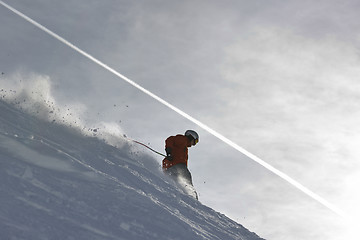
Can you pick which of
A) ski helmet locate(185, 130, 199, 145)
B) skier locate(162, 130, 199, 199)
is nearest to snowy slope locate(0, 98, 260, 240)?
skier locate(162, 130, 199, 199)

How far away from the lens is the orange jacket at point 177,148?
47.1 ft

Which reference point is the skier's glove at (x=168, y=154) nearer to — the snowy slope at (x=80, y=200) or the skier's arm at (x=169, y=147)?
the skier's arm at (x=169, y=147)

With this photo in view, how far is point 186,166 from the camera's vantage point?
47.6ft

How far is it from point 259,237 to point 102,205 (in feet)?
18.1

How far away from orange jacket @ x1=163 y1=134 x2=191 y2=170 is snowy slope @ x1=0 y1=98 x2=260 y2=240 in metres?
3.45

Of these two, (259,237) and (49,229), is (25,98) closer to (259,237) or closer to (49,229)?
(259,237)

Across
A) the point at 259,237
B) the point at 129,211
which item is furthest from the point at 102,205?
the point at 259,237

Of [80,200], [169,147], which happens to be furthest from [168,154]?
[80,200]

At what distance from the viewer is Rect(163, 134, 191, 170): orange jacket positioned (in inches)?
565

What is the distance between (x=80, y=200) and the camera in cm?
675

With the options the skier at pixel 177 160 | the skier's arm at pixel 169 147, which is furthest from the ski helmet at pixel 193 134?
the skier's arm at pixel 169 147

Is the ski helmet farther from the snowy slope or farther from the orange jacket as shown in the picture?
the snowy slope

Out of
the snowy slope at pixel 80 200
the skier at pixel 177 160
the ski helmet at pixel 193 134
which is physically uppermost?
the ski helmet at pixel 193 134

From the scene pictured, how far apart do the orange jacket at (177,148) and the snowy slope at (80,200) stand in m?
3.45
